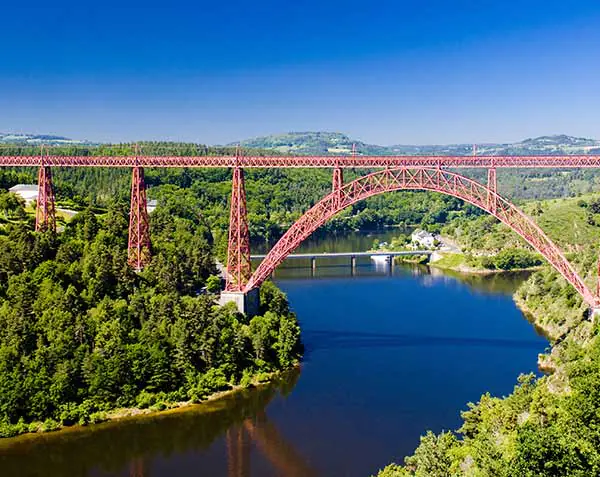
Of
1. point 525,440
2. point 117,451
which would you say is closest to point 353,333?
point 117,451

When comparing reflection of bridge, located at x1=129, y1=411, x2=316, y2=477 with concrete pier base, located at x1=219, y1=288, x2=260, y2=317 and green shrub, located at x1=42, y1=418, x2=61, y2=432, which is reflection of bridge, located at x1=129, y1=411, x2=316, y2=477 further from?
concrete pier base, located at x1=219, y1=288, x2=260, y2=317

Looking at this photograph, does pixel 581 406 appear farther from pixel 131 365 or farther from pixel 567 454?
pixel 131 365

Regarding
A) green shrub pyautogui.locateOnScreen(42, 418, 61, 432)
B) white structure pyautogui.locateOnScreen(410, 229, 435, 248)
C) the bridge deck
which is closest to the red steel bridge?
green shrub pyautogui.locateOnScreen(42, 418, 61, 432)

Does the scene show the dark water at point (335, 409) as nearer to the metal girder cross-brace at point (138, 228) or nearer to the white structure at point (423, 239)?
the metal girder cross-brace at point (138, 228)

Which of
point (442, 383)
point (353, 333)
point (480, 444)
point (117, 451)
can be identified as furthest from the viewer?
point (353, 333)

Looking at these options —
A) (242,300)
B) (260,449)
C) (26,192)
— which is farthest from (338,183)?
(26,192)

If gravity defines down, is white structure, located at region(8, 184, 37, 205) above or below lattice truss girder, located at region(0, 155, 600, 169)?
below
